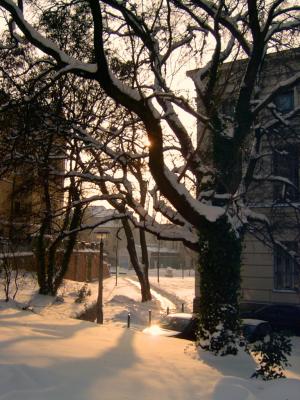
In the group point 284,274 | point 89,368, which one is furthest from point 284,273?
point 89,368

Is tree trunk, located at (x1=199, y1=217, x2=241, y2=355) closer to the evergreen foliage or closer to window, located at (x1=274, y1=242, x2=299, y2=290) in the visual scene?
the evergreen foliage

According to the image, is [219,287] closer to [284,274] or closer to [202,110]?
[202,110]

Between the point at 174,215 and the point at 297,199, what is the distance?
41.8ft

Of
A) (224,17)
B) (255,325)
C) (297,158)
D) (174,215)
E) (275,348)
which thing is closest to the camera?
(275,348)

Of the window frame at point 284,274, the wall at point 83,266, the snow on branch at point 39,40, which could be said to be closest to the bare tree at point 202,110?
the snow on branch at point 39,40

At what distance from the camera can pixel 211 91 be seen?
40.3ft

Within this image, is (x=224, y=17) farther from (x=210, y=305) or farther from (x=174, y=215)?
(x=210, y=305)

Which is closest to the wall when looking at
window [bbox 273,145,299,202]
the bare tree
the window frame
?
the window frame

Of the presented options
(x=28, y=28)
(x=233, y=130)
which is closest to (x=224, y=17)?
(x=233, y=130)

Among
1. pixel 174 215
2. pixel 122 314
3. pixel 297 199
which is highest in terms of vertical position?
pixel 297 199

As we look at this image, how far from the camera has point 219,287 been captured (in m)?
10.6

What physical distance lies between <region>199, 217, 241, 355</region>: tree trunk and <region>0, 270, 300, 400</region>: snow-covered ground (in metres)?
0.42

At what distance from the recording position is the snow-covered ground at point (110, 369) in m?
5.43

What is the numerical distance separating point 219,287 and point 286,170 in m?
13.7
